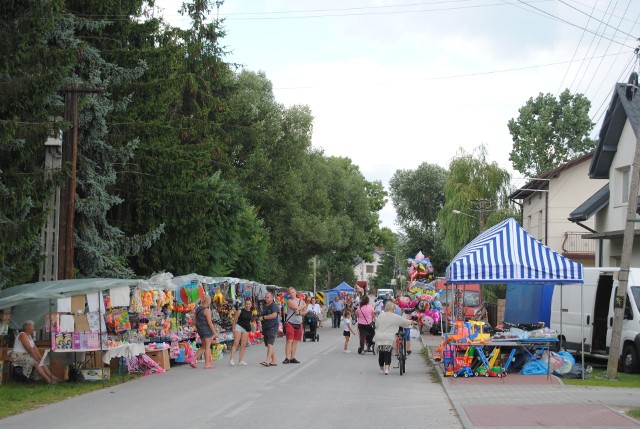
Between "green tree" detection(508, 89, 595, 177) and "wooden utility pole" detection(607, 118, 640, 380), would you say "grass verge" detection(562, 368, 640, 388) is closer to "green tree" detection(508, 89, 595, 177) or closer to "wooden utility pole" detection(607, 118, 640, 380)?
"wooden utility pole" detection(607, 118, 640, 380)

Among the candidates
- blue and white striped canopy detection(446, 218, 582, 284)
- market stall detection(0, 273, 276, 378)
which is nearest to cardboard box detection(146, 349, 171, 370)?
market stall detection(0, 273, 276, 378)

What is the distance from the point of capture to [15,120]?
51.0 ft

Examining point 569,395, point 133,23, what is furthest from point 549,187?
point 569,395

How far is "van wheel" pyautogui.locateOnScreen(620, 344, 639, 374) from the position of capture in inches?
757

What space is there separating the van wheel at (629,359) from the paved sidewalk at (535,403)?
3.62 meters

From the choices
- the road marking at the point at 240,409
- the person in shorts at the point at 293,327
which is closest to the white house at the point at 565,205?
the person in shorts at the point at 293,327

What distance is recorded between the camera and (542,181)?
156ft

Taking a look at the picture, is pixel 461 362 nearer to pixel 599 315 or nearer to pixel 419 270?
pixel 599 315

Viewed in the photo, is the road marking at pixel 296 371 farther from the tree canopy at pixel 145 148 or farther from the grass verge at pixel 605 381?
the tree canopy at pixel 145 148

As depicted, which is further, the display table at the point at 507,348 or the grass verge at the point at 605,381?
the display table at the point at 507,348

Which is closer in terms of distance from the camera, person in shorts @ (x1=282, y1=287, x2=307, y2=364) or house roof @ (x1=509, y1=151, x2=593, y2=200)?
person in shorts @ (x1=282, y1=287, x2=307, y2=364)

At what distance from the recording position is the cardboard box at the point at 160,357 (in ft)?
64.8

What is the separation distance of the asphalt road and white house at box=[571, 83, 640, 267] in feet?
40.7

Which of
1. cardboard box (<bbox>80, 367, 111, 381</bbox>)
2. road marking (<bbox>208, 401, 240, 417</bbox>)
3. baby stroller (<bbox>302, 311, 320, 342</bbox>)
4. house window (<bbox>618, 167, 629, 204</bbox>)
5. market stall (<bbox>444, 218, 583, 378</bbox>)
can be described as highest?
house window (<bbox>618, 167, 629, 204</bbox>)
